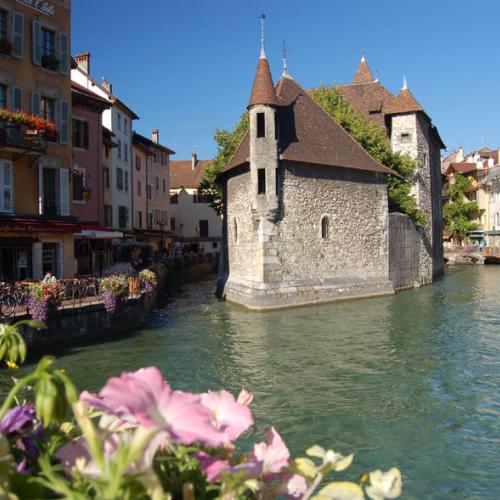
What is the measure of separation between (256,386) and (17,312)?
21.2 feet

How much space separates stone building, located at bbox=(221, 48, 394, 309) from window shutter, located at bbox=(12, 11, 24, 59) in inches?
331

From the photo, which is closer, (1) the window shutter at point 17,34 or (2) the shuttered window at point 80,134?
(1) the window shutter at point 17,34

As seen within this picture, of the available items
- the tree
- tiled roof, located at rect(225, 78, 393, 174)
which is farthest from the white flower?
the tree

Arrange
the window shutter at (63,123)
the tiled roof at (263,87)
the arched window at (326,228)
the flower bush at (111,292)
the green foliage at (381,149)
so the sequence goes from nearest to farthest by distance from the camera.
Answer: the flower bush at (111,292), the window shutter at (63,123), the tiled roof at (263,87), the arched window at (326,228), the green foliage at (381,149)

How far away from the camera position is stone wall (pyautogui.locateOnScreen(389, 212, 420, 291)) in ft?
89.2

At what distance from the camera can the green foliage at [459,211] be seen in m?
61.3

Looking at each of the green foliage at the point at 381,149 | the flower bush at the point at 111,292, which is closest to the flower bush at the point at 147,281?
the flower bush at the point at 111,292

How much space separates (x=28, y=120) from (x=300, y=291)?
1171cm

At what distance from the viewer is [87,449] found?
1.47 metres

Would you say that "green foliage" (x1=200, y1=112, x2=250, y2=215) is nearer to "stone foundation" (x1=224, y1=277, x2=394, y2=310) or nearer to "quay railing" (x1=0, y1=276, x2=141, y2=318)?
"stone foundation" (x1=224, y1=277, x2=394, y2=310)

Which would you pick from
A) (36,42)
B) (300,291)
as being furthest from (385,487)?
(300,291)

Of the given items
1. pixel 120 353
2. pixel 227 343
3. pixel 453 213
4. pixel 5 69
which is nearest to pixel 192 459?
pixel 120 353

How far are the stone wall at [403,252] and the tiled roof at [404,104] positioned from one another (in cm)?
664

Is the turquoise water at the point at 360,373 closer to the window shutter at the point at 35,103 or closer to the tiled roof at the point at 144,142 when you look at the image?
the window shutter at the point at 35,103
